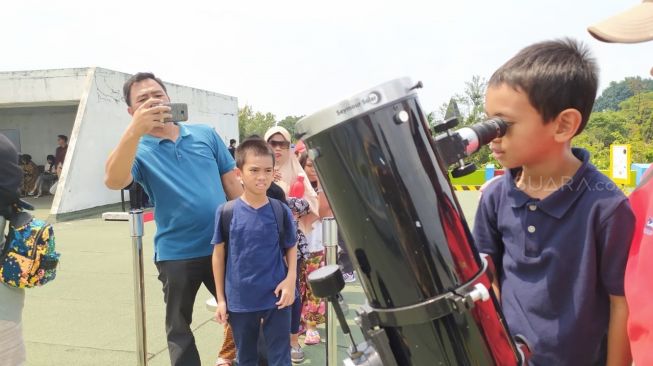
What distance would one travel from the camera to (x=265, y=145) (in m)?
2.58

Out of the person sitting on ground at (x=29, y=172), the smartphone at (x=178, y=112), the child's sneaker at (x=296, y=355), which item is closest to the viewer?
the smartphone at (x=178, y=112)

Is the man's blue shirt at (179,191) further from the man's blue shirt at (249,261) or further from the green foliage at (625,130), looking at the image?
the green foliage at (625,130)

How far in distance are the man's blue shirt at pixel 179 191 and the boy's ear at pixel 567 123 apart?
182 centimetres

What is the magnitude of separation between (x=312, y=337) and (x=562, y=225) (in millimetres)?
2680

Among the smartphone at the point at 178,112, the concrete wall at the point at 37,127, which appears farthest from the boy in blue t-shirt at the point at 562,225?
the concrete wall at the point at 37,127

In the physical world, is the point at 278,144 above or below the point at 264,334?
above

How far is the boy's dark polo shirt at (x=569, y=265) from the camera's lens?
3.47ft

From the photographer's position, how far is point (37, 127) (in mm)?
14984

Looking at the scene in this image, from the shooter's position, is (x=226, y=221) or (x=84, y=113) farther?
(x=84, y=113)

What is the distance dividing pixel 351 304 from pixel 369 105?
3.52 meters

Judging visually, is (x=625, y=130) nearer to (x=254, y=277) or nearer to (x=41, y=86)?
(x=41, y=86)

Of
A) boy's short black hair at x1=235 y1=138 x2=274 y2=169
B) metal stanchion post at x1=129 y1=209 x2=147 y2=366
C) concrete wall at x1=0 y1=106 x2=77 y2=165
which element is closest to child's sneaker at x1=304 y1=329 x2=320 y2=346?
metal stanchion post at x1=129 y1=209 x2=147 y2=366

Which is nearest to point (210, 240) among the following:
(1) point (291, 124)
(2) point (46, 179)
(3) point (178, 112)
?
(3) point (178, 112)

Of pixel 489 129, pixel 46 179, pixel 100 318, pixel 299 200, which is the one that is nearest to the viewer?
pixel 489 129
